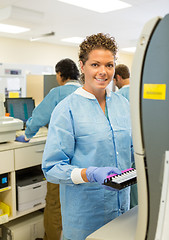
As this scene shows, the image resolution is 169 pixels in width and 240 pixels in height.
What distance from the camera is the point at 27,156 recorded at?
203 cm

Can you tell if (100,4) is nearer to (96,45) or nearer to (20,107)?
(20,107)

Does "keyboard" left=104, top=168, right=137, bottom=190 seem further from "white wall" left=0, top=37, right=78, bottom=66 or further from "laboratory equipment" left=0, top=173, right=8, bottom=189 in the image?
"white wall" left=0, top=37, right=78, bottom=66

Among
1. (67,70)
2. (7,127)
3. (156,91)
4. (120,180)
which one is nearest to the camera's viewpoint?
(156,91)

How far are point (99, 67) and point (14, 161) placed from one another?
1146mm

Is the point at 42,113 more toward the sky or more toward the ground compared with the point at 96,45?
more toward the ground

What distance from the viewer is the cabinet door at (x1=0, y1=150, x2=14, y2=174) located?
6.15ft

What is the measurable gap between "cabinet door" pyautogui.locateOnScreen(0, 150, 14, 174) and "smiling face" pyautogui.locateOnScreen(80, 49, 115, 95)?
1.02m

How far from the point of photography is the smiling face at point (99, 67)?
111cm

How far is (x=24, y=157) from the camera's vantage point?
6.61 ft

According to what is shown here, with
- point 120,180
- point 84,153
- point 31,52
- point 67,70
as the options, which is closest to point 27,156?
point 67,70

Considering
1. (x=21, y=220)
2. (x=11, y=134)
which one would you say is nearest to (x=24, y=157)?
(x=11, y=134)

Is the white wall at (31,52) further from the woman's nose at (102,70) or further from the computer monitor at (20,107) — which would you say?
the woman's nose at (102,70)

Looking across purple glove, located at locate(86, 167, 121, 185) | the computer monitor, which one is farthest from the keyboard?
the computer monitor

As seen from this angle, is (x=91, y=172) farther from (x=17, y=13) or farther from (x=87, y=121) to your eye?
(x=17, y=13)
